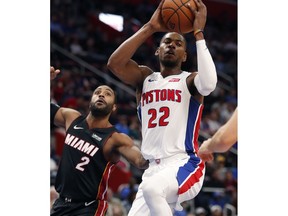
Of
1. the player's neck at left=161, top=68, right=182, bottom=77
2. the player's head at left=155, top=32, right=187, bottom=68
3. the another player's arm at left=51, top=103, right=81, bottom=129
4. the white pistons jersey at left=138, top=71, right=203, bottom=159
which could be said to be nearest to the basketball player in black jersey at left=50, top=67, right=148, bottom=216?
the another player's arm at left=51, top=103, right=81, bottom=129

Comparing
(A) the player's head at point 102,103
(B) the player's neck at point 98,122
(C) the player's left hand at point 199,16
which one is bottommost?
(B) the player's neck at point 98,122

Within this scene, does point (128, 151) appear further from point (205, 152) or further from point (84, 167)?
point (205, 152)

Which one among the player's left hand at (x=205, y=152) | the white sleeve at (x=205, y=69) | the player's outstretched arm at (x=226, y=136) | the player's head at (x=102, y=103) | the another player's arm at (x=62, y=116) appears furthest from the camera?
the another player's arm at (x=62, y=116)

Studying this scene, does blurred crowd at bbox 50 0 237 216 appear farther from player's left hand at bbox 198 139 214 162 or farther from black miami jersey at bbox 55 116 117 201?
player's left hand at bbox 198 139 214 162

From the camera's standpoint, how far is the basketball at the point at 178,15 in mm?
5582

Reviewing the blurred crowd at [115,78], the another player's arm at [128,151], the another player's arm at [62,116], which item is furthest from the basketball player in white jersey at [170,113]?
the blurred crowd at [115,78]

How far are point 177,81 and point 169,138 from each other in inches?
22.5

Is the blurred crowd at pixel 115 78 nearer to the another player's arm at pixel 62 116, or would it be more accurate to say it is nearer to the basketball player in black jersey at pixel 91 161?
the another player's arm at pixel 62 116

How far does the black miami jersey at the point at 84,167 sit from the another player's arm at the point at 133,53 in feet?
2.18

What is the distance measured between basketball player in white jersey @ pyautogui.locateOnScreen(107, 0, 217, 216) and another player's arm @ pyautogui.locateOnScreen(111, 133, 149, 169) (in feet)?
0.89

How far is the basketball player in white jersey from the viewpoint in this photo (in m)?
5.29

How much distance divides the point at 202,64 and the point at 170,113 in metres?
0.60
